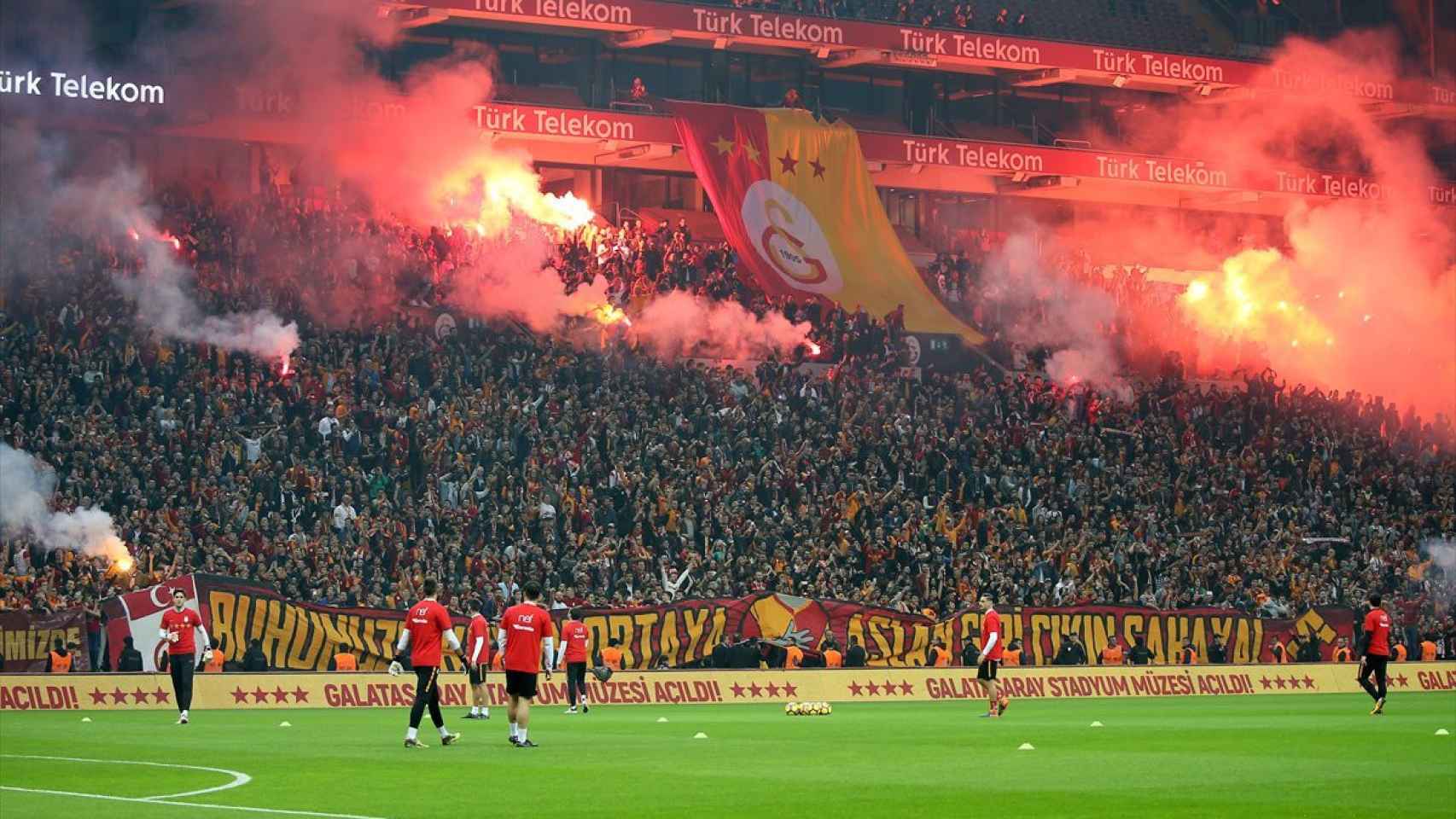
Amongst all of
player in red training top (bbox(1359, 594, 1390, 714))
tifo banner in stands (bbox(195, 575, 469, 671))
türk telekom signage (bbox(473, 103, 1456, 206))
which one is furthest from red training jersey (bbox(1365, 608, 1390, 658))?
türk telekom signage (bbox(473, 103, 1456, 206))

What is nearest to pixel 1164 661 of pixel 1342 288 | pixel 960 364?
pixel 960 364

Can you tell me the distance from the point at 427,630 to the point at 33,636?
584 inches

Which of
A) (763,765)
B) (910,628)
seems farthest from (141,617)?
(763,765)

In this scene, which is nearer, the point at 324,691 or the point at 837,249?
the point at 324,691

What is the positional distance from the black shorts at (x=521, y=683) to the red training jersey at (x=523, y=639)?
46 millimetres

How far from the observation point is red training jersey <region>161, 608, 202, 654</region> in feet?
99.7

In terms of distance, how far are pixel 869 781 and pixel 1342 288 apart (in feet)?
176

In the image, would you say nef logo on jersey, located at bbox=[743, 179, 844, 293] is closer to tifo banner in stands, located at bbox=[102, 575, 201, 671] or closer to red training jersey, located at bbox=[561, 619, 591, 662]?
tifo banner in stands, located at bbox=[102, 575, 201, 671]

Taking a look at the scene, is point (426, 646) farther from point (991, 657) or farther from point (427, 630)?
point (991, 657)

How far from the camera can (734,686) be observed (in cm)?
4028

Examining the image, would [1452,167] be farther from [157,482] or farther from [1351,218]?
[157,482]

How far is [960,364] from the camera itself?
60688 mm

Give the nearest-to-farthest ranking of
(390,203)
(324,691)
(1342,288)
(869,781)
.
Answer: (869,781) → (324,691) → (390,203) → (1342,288)

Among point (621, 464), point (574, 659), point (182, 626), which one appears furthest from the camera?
point (621, 464)
